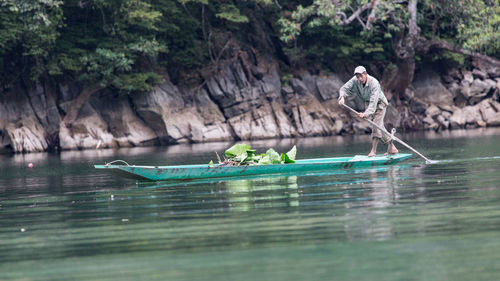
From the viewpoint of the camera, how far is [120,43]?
32.0 meters

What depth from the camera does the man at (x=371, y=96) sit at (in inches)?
562

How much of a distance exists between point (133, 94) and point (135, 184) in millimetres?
21751

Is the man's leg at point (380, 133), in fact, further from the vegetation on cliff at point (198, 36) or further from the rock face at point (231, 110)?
the rock face at point (231, 110)

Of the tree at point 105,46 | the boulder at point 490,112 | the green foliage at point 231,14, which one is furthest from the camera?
the boulder at point 490,112

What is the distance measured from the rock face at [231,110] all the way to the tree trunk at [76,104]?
205mm

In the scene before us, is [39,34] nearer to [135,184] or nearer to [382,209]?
[135,184]

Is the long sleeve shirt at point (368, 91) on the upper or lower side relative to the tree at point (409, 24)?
lower

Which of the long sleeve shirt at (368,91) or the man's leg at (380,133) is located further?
the man's leg at (380,133)

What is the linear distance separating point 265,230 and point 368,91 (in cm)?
850

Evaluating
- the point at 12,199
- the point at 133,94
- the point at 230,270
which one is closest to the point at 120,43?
the point at 133,94

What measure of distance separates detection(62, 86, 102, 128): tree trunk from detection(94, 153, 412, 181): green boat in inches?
813

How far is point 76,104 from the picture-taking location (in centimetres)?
3225

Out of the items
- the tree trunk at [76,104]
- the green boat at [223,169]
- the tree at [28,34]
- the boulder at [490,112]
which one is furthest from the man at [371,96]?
the boulder at [490,112]

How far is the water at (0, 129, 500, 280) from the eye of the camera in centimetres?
503
